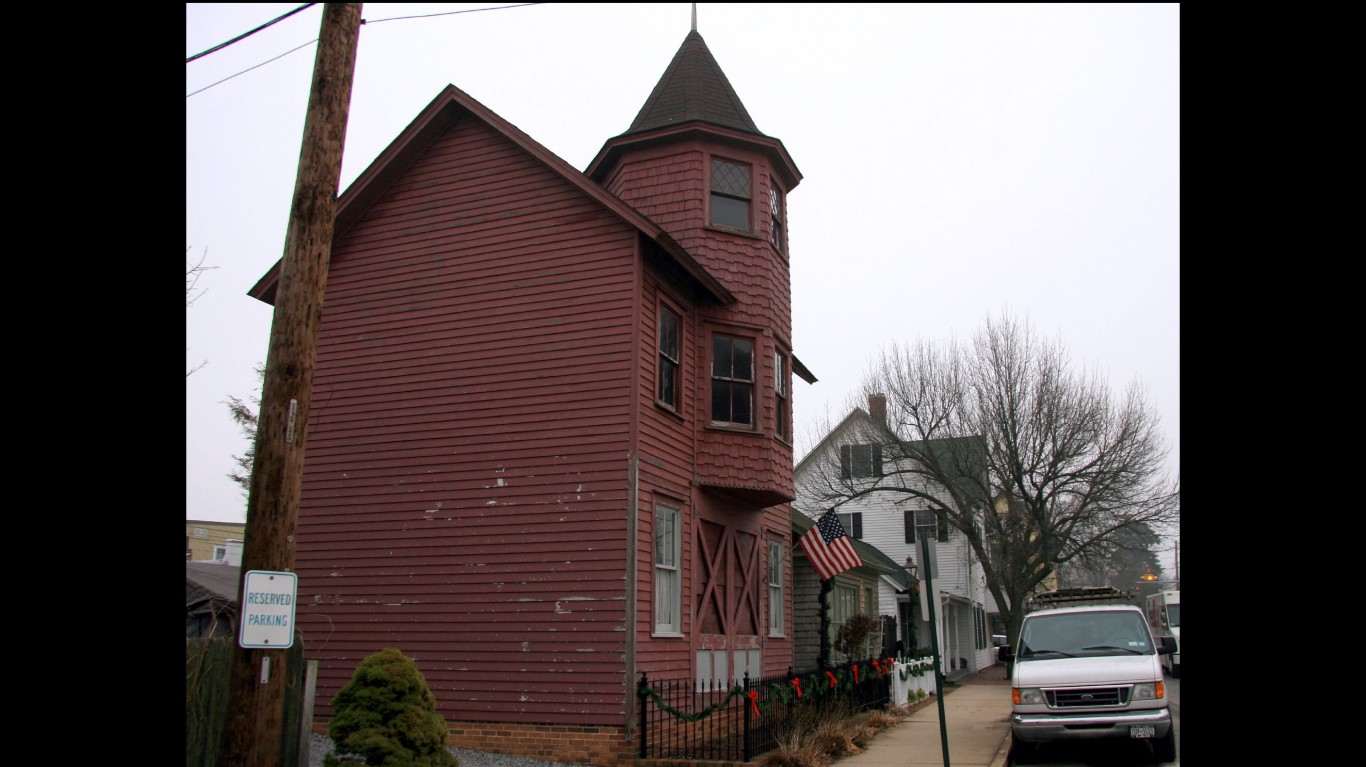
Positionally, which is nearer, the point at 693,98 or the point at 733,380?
the point at 733,380

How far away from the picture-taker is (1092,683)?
42.5 feet

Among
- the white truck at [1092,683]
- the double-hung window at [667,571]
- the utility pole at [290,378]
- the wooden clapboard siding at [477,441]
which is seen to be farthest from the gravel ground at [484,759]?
the utility pole at [290,378]

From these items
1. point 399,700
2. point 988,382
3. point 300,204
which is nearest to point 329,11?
point 300,204

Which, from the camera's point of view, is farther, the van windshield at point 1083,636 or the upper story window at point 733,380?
the upper story window at point 733,380

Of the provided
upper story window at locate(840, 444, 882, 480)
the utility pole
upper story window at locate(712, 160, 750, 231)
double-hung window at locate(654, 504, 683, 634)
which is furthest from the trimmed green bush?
upper story window at locate(840, 444, 882, 480)

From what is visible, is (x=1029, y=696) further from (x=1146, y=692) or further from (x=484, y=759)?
(x=484, y=759)

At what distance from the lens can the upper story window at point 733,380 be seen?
17094mm

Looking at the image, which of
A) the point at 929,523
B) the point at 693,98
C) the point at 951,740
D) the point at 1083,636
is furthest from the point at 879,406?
the point at 1083,636

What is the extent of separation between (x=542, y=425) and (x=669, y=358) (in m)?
2.39

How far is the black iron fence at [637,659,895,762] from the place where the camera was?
42.7 feet

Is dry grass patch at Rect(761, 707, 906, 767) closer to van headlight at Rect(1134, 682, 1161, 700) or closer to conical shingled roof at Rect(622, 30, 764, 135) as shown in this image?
van headlight at Rect(1134, 682, 1161, 700)

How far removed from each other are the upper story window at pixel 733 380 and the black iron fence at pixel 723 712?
14.0 feet

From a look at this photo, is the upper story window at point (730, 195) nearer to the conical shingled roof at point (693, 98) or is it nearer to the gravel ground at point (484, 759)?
the conical shingled roof at point (693, 98)

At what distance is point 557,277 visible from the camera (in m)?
15.1
